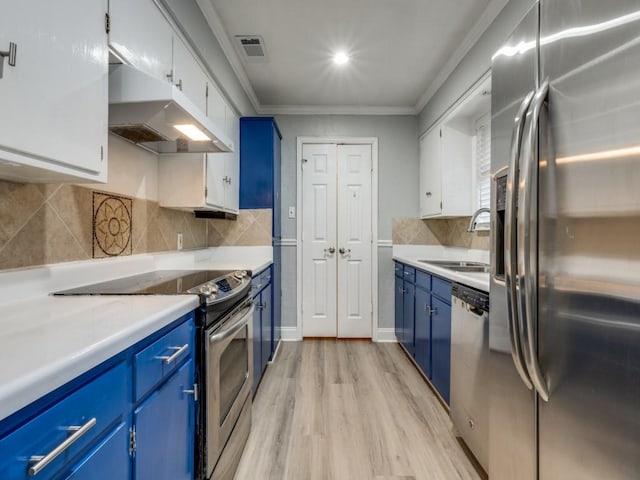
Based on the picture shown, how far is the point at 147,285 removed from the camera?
4.79 feet

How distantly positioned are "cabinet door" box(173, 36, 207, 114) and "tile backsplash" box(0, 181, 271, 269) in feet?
2.26

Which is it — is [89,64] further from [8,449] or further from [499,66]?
[499,66]

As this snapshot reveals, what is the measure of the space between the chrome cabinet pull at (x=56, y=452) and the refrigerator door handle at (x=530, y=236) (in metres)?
1.09

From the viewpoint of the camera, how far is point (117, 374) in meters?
0.80

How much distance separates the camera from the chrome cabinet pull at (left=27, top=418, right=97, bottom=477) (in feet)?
1.80

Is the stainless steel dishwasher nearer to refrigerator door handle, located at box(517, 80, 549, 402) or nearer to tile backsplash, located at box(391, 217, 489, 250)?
refrigerator door handle, located at box(517, 80, 549, 402)

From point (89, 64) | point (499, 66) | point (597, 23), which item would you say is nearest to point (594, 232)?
point (597, 23)

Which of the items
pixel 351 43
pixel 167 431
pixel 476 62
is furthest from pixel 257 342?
pixel 476 62

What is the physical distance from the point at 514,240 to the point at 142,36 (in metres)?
1.65

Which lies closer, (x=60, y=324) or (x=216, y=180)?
(x=60, y=324)

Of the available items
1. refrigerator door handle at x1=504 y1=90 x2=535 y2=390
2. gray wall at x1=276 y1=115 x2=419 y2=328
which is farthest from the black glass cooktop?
gray wall at x1=276 y1=115 x2=419 y2=328

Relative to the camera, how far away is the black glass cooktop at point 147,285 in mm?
1267

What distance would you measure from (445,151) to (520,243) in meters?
2.31

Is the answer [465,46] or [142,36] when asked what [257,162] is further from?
[465,46]
